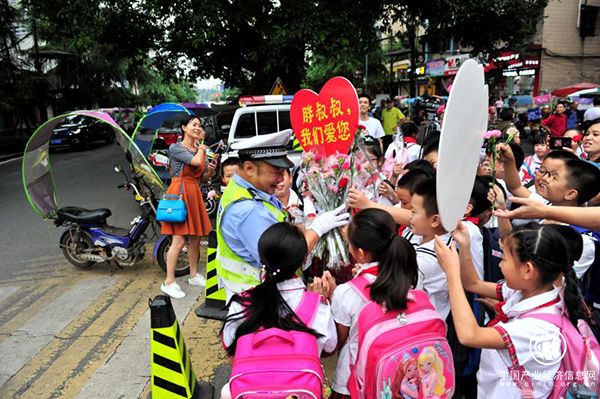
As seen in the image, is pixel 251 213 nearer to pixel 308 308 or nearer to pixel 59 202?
pixel 308 308

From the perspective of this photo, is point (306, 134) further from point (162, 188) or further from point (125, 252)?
point (125, 252)

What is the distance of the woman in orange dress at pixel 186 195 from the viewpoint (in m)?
3.98

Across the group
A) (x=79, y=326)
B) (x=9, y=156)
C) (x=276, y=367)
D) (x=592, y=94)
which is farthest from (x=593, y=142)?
(x=9, y=156)

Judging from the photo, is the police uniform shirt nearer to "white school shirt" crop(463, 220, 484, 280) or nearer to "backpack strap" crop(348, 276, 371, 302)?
"backpack strap" crop(348, 276, 371, 302)

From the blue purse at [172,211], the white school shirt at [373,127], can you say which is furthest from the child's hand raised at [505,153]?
the white school shirt at [373,127]

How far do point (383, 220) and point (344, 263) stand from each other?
635 millimetres

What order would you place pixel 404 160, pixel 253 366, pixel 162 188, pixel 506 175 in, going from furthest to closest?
pixel 162 188, pixel 404 160, pixel 506 175, pixel 253 366

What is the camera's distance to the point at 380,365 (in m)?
1.60

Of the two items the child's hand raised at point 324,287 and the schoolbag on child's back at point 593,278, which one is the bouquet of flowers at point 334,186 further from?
the schoolbag on child's back at point 593,278

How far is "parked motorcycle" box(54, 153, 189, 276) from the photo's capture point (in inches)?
185

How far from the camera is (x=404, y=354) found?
62.6 inches

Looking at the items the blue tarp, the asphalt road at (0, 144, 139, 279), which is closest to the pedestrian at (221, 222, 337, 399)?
the asphalt road at (0, 144, 139, 279)

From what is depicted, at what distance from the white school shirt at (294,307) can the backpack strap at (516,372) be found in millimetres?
625

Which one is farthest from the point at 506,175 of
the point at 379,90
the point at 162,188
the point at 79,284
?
the point at 379,90
